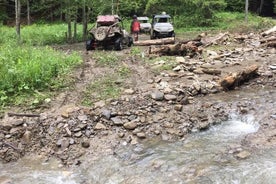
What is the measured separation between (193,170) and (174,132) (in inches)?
77.4

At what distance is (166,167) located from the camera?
26.0 feet

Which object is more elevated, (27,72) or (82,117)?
(27,72)

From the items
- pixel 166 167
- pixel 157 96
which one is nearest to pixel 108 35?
pixel 157 96

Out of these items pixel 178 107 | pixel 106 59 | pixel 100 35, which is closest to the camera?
pixel 178 107

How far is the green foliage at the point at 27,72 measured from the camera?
11.4 metres

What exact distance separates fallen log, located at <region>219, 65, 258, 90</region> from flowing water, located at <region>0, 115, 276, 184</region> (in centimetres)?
372

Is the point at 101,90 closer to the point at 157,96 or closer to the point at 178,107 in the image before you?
the point at 157,96

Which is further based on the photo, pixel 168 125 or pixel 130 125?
pixel 168 125

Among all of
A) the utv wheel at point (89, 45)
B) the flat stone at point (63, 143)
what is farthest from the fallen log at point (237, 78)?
the utv wheel at point (89, 45)

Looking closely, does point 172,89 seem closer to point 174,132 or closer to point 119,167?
point 174,132

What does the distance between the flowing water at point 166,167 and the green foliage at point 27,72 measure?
3352 millimetres

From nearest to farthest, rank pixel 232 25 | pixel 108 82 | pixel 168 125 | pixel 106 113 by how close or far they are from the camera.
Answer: pixel 168 125
pixel 106 113
pixel 108 82
pixel 232 25

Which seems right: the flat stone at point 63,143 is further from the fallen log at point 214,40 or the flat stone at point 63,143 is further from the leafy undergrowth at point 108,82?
the fallen log at point 214,40

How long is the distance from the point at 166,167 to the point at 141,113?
262 cm
